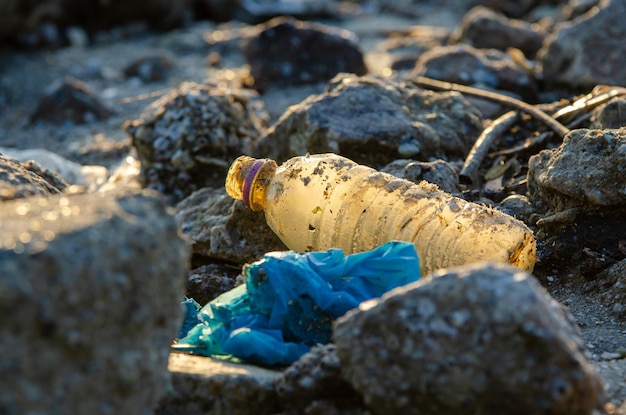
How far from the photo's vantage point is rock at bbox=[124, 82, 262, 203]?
504 centimetres

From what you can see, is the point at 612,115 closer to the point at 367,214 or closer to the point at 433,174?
the point at 433,174

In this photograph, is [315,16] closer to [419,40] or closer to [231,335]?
[419,40]

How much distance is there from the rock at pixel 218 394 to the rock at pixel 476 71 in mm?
4374

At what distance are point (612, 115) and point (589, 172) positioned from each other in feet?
2.98

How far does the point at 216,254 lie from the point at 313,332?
1.18 metres

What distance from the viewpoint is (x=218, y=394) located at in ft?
7.69

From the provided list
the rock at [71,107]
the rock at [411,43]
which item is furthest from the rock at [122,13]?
the rock at [71,107]

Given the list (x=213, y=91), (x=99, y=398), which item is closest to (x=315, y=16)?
(x=213, y=91)

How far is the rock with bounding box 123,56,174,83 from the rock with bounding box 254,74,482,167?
4.60 m

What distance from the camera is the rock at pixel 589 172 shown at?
3.43 meters

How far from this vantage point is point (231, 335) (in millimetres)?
2662

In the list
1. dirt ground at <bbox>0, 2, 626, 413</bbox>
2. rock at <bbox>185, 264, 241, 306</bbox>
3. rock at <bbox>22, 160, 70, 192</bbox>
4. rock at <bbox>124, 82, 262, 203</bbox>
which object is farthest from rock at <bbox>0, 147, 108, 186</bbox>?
rock at <bbox>185, 264, 241, 306</bbox>

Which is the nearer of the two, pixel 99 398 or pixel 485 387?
pixel 99 398

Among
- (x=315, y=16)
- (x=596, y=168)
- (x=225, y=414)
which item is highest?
(x=596, y=168)
